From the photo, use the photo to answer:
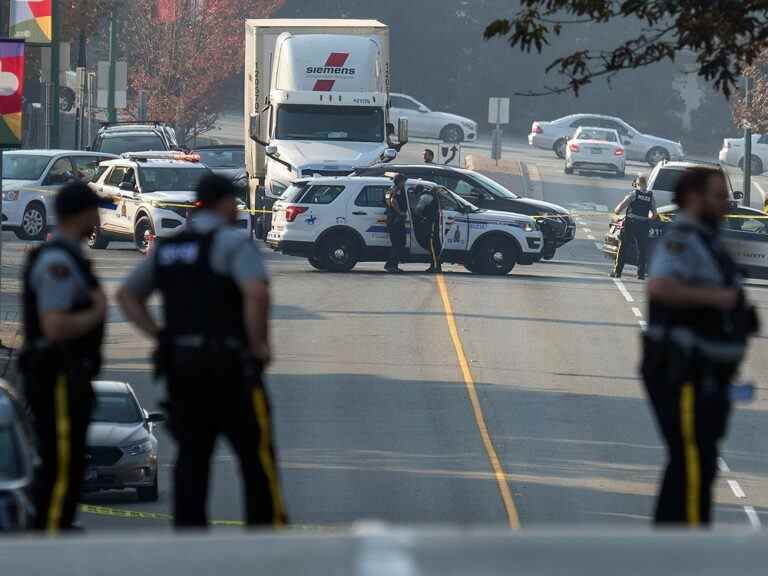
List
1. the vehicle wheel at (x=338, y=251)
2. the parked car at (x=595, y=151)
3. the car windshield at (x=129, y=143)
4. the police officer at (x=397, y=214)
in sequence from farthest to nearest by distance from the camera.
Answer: the parked car at (x=595, y=151), the car windshield at (x=129, y=143), the vehicle wheel at (x=338, y=251), the police officer at (x=397, y=214)

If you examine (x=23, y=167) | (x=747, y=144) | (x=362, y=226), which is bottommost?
(x=362, y=226)

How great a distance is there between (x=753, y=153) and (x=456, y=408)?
40.6 m

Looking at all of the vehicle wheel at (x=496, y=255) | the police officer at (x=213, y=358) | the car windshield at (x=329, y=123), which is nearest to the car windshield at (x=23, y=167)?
the car windshield at (x=329, y=123)

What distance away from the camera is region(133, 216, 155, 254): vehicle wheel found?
3341 cm

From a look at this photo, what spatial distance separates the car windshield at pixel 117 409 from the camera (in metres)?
20.9

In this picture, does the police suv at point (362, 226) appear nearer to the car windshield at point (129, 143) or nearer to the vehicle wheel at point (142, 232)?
the vehicle wheel at point (142, 232)

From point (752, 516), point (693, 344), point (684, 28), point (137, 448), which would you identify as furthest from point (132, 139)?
point (693, 344)

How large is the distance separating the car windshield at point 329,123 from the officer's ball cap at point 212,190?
92.8ft

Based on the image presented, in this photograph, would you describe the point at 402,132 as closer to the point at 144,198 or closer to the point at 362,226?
the point at 362,226

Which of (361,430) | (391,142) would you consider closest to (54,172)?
(391,142)

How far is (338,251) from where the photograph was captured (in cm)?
3250

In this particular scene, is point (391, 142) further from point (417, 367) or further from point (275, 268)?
point (417, 367)

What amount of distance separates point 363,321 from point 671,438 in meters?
20.3

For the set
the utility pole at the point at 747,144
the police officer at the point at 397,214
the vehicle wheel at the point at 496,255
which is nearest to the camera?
the police officer at the point at 397,214
